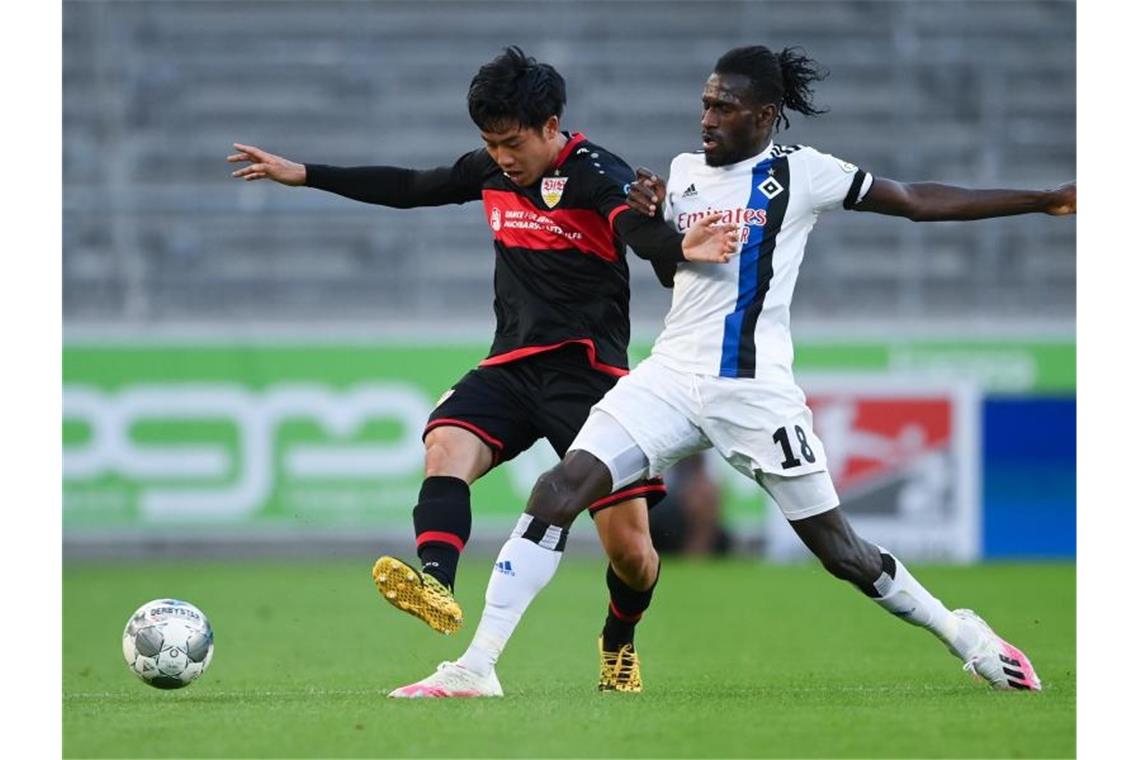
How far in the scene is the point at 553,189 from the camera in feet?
22.6

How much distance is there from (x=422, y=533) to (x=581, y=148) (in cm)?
159

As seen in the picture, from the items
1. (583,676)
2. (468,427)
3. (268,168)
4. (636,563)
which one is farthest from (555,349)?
(583,676)

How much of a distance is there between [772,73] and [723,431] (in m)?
1.33

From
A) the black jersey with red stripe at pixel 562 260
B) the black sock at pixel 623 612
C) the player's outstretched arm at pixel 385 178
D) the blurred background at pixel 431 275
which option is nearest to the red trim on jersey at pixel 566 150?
the black jersey with red stripe at pixel 562 260

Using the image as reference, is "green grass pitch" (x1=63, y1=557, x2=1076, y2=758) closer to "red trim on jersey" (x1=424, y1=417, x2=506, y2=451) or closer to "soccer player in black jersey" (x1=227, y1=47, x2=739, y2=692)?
"soccer player in black jersey" (x1=227, y1=47, x2=739, y2=692)

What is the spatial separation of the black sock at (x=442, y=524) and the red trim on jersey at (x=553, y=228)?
0.97 meters

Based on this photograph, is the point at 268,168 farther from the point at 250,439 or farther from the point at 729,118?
the point at 250,439

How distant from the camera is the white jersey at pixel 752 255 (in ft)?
21.4

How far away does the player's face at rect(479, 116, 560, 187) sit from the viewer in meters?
6.76

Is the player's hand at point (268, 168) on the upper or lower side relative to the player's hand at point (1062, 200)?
upper

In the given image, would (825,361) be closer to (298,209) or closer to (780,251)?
(298,209)

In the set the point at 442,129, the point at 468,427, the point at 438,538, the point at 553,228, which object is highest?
the point at 442,129

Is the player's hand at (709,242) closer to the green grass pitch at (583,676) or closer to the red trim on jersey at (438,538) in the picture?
the red trim on jersey at (438,538)
